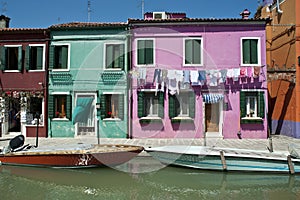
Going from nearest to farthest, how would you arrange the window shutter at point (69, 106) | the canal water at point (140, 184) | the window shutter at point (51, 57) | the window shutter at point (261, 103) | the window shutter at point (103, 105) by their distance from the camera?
the canal water at point (140, 184), the window shutter at point (261, 103), the window shutter at point (103, 105), the window shutter at point (69, 106), the window shutter at point (51, 57)

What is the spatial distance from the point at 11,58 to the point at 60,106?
12.3 feet

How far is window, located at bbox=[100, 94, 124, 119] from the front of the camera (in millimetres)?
13836

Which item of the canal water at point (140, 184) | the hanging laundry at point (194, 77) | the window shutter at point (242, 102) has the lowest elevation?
the canal water at point (140, 184)

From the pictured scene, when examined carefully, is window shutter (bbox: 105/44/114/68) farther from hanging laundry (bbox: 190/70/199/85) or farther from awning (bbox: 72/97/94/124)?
hanging laundry (bbox: 190/70/199/85)

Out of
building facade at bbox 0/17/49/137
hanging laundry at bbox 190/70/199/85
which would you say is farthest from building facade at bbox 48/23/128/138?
hanging laundry at bbox 190/70/199/85

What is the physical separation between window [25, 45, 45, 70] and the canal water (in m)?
6.66

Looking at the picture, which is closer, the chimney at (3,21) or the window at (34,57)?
the window at (34,57)

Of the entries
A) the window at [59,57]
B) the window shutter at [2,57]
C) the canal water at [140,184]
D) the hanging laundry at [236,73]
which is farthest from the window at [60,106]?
the hanging laundry at [236,73]

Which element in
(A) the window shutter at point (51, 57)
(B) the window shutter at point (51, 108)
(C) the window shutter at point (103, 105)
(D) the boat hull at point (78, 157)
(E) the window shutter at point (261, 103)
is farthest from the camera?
(A) the window shutter at point (51, 57)

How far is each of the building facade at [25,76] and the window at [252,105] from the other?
9.91m

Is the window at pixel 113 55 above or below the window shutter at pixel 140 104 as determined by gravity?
above

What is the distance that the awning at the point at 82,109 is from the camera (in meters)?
14.0

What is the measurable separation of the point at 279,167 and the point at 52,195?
653 cm

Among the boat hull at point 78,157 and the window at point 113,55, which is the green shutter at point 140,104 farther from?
the boat hull at point 78,157
